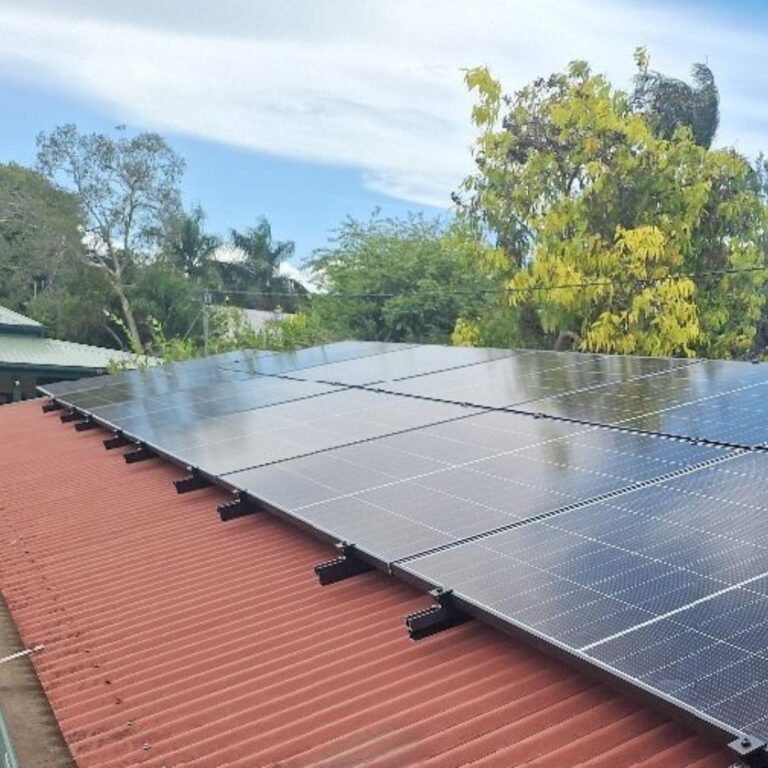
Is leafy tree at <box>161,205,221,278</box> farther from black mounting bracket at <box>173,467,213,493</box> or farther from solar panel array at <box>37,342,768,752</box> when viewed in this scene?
black mounting bracket at <box>173,467,213,493</box>

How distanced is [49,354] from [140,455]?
64.5 ft

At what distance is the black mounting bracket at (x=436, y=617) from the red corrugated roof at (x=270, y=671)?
0.22 feet

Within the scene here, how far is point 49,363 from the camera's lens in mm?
26828

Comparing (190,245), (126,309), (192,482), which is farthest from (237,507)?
(190,245)

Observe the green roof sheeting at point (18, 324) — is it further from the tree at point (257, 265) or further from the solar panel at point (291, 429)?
the tree at point (257, 265)

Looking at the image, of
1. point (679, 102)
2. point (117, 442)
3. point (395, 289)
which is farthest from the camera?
point (395, 289)

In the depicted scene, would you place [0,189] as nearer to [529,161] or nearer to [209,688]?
[529,161]

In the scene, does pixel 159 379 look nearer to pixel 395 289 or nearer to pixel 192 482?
pixel 192 482

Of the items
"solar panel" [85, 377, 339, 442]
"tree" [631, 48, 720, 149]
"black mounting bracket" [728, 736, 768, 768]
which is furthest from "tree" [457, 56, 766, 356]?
"black mounting bracket" [728, 736, 768, 768]

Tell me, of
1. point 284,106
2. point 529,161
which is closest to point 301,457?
point 529,161

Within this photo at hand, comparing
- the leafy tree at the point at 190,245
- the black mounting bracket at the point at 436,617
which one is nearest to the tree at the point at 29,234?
the leafy tree at the point at 190,245

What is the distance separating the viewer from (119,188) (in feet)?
165

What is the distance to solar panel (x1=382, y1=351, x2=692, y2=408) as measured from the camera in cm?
952

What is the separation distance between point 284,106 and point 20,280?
1878 cm
